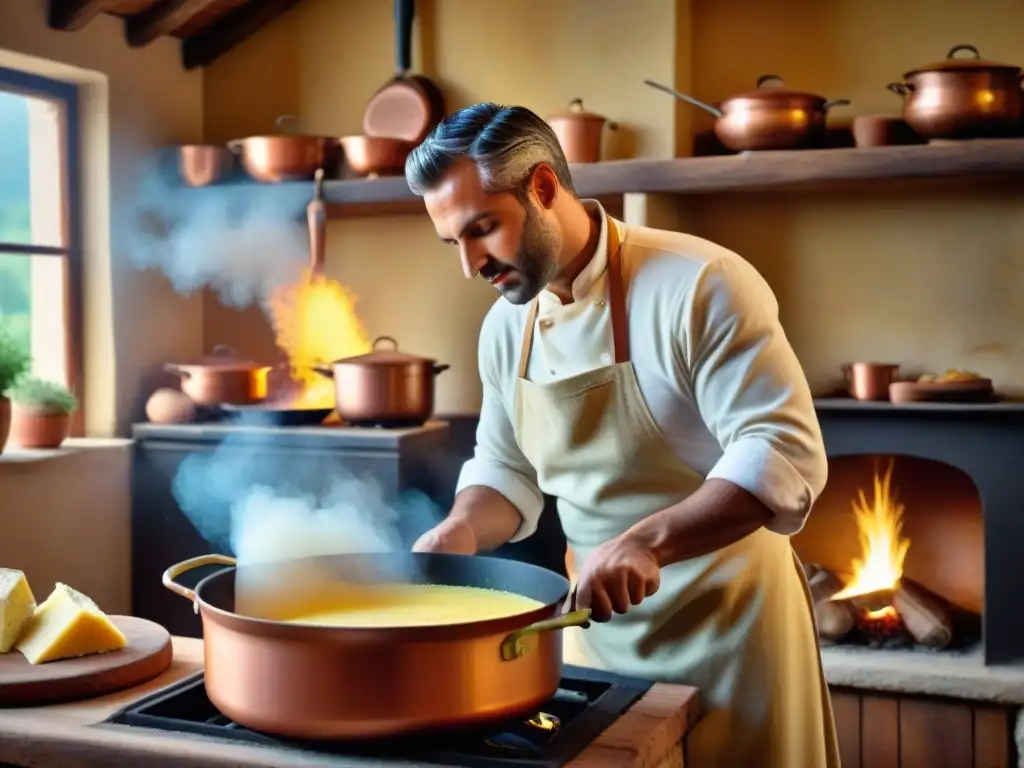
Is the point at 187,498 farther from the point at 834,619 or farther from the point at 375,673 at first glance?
the point at 375,673

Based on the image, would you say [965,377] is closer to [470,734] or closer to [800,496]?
[800,496]

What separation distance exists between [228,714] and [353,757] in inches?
6.3

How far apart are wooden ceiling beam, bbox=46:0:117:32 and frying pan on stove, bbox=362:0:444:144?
917 mm

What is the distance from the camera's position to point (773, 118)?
11.5ft

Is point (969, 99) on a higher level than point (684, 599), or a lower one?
higher

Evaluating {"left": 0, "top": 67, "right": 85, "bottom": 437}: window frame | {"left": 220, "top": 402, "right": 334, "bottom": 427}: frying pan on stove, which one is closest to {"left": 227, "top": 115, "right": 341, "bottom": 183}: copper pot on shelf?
{"left": 0, "top": 67, "right": 85, "bottom": 437}: window frame

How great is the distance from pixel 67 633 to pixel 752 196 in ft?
9.29

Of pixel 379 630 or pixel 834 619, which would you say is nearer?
pixel 379 630

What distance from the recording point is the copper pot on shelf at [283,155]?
4.00 m

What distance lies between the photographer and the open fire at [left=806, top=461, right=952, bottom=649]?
374 cm

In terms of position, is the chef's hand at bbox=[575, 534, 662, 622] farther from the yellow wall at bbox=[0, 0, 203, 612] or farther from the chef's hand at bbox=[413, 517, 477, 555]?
the yellow wall at bbox=[0, 0, 203, 612]

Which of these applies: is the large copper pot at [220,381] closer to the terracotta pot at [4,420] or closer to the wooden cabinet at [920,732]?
the terracotta pot at [4,420]

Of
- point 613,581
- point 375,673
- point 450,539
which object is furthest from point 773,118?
point 375,673

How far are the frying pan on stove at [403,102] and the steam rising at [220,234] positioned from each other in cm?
36
